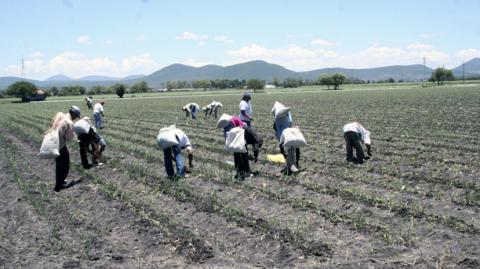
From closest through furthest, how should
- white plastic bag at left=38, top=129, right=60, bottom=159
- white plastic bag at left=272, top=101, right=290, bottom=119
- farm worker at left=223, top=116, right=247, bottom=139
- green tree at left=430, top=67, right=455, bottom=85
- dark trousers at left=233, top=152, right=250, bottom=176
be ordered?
white plastic bag at left=38, top=129, right=60, bottom=159
dark trousers at left=233, top=152, right=250, bottom=176
farm worker at left=223, top=116, right=247, bottom=139
white plastic bag at left=272, top=101, right=290, bottom=119
green tree at left=430, top=67, right=455, bottom=85

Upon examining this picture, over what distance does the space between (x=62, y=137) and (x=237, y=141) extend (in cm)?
397

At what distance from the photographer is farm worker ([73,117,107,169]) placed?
41.7 ft

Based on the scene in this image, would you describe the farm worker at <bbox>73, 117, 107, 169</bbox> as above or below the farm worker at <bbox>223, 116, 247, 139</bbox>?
below

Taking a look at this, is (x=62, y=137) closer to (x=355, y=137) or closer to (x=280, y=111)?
(x=280, y=111)

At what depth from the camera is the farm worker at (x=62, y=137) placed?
11.2 meters

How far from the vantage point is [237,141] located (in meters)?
11.1

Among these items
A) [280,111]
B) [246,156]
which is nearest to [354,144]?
[280,111]

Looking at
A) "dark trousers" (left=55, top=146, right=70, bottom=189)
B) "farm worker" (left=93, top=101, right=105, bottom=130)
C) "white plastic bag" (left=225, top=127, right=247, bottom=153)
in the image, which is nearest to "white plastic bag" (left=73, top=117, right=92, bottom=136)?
"dark trousers" (left=55, top=146, right=70, bottom=189)

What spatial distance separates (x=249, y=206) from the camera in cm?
925

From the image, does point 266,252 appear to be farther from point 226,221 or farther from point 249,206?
point 249,206

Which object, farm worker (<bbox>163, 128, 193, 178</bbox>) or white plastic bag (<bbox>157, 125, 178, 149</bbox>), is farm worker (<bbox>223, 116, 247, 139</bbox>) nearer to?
farm worker (<bbox>163, 128, 193, 178</bbox>)

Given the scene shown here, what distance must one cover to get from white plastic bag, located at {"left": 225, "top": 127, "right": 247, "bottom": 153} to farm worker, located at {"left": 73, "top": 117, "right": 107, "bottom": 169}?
4.01 meters

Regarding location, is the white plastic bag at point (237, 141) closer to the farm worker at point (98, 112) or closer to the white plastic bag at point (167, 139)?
the white plastic bag at point (167, 139)

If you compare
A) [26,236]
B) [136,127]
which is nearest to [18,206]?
[26,236]
